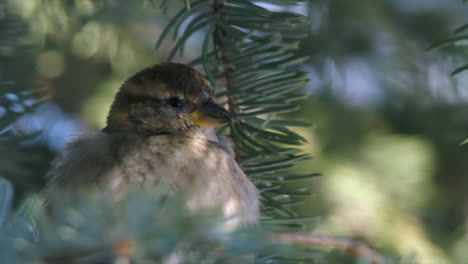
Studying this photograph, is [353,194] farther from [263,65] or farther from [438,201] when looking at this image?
[263,65]

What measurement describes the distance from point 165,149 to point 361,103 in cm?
141

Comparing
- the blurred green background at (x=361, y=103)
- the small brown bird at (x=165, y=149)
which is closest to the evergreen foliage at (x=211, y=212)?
the small brown bird at (x=165, y=149)

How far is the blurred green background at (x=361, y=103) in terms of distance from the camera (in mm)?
2779

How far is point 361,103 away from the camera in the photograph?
10.3ft

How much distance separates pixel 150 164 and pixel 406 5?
193 centimetres

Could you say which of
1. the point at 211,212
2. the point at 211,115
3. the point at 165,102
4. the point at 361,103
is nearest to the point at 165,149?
the point at 211,115

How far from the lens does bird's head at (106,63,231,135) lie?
2.36 metres

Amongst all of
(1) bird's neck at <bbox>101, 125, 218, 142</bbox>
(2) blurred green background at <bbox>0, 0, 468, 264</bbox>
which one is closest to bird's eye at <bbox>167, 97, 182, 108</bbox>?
(1) bird's neck at <bbox>101, 125, 218, 142</bbox>

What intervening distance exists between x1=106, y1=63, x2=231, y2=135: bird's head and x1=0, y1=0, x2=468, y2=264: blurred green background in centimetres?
43

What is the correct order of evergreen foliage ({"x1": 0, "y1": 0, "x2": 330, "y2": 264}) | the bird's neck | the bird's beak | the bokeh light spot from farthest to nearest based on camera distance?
the bokeh light spot
the bird's neck
the bird's beak
evergreen foliage ({"x1": 0, "y1": 0, "x2": 330, "y2": 264})

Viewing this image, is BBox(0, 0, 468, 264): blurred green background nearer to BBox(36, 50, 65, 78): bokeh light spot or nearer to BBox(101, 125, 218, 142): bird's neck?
BBox(36, 50, 65, 78): bokeh light spot

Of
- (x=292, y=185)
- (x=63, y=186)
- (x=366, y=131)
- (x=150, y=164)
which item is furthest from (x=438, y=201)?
(x=63, y=186)

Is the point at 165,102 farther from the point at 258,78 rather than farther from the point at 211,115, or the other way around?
the point at 258,78

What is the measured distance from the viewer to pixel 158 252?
103 cm
